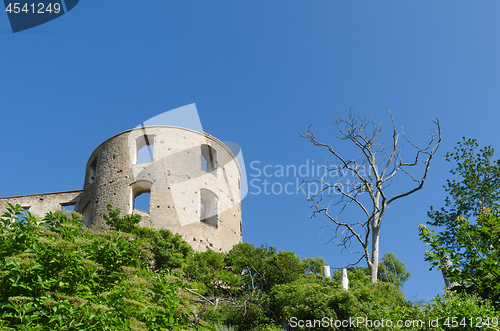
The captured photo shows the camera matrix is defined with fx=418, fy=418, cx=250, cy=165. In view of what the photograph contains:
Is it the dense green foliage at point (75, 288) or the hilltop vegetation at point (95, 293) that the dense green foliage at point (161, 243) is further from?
the dense green foliage at point (75, 288)

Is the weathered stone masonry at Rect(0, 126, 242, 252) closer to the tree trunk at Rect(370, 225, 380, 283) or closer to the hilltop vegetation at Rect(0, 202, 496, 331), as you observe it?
the tree trunk at Rect(370, 225, 380, 283)

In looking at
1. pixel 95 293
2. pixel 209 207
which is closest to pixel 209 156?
pixel 209 207

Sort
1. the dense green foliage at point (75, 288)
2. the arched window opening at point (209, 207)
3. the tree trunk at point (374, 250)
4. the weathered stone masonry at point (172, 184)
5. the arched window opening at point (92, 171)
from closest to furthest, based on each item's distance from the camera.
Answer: the dense green foliage at point (75, 288), the tree trunk at point (374, 250), the weathered stone masonry at point (172, 184), the arched window opening at point (209, 207), the arched window opening at point (92, 171)

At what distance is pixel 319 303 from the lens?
967cm

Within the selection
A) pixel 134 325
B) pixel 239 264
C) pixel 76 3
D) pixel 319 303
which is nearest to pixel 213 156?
pixel 239 264

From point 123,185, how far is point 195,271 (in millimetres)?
7013

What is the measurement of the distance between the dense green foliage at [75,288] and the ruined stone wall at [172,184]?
11141 mm

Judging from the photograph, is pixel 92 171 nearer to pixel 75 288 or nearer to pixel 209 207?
pixel 209 207

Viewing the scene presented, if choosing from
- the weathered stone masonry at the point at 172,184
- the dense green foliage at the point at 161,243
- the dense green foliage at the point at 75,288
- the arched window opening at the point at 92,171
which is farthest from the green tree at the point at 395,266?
the dense green foliage at the point at 75,288

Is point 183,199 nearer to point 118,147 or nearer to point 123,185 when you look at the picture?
point 123,185

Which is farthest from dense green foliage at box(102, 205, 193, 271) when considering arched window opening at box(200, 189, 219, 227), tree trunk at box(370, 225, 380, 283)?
tree trunk at box(370, 225, 380, 283)

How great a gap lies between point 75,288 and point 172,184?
13.4m

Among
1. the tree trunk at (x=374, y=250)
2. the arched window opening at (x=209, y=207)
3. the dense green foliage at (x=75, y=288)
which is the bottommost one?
the dense green foliage at (x=75, y=288)

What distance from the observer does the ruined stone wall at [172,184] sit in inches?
714
